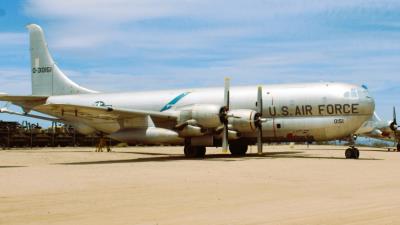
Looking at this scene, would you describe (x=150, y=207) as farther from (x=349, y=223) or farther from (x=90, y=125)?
(x=90, y=125)

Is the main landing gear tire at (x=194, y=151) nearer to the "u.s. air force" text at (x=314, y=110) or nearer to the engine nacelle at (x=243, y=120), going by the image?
the engine nacelle at (x=243, y=120)

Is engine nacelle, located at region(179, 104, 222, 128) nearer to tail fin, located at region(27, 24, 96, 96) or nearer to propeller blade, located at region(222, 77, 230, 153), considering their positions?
propeller blade, located at region(222, 77, 230, 153)

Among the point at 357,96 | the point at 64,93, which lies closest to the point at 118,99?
the point at 64,93

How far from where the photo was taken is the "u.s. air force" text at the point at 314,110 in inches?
1048

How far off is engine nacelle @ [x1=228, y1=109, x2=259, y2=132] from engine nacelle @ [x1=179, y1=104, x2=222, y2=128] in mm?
934

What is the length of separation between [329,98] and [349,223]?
2003 centimetres

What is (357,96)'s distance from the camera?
2666cm

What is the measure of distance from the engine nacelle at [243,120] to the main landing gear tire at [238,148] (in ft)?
12.6

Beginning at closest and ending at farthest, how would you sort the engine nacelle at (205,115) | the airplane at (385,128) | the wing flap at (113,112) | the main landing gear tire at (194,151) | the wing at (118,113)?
the wing flap at (113,112), the wing at (118,113), the engine nacelle at (205,115), the main landing gear tire at (194,151), the airplane at (385,128)

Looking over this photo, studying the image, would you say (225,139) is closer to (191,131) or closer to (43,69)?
(191,131)

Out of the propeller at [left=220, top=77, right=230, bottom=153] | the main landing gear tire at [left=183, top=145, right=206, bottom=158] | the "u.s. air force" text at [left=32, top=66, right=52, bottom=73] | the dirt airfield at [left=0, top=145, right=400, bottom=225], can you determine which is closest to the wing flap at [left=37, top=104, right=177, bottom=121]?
the main landing gear tire at [left=183, top=145, right=206, bottom=158]

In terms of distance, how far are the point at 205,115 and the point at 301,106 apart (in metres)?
5.23

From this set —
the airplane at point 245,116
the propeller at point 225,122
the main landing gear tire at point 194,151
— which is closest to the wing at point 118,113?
the airplane at point 245,116

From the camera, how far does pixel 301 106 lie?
90.3 ft
